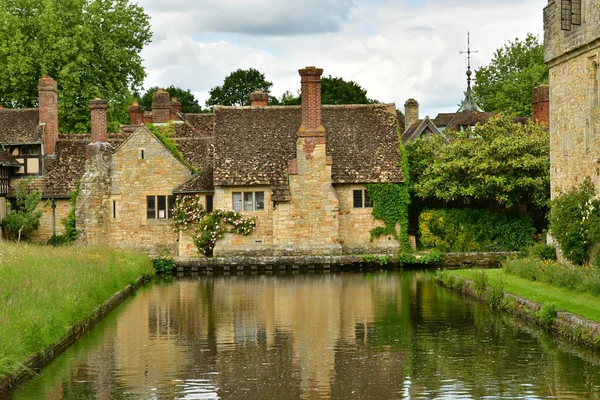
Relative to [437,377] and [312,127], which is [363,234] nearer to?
[312,127]

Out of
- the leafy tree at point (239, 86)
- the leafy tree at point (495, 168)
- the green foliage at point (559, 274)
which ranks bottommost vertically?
the green foliage at point (559, 274)

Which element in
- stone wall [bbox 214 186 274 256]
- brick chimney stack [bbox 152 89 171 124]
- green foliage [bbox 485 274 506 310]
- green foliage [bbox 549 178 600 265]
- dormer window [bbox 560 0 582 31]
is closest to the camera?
green foliage [bbox 485 274 506 310]

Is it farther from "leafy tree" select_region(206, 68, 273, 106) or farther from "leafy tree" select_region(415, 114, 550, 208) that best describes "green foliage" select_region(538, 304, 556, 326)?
"leafy tree" select_region(206, 68, 273, 106)

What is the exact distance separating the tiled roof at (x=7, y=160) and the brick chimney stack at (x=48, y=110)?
5.85 ft

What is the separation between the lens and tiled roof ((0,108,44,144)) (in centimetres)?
4975

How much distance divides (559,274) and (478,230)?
1922cm

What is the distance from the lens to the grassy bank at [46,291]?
17.6 m

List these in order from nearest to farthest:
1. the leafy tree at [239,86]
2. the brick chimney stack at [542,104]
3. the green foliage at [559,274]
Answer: the green foliage at [559,274] → the brick chimney stack at [542,104] → the leafy tree at [239,86]

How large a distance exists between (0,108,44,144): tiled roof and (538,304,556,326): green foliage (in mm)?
34243

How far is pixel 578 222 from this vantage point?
95.5ft

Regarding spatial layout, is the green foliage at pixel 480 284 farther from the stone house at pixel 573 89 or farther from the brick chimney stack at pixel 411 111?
the brick chimney stack at pixel 411 111

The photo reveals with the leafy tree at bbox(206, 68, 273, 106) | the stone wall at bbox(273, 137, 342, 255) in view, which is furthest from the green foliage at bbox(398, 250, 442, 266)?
the leafy tree at bbox(206, 68, 273, 106)

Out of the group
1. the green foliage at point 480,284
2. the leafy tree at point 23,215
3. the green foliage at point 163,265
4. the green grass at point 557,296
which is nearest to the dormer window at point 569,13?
the green grass at point 557,296

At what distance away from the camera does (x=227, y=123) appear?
159ft
